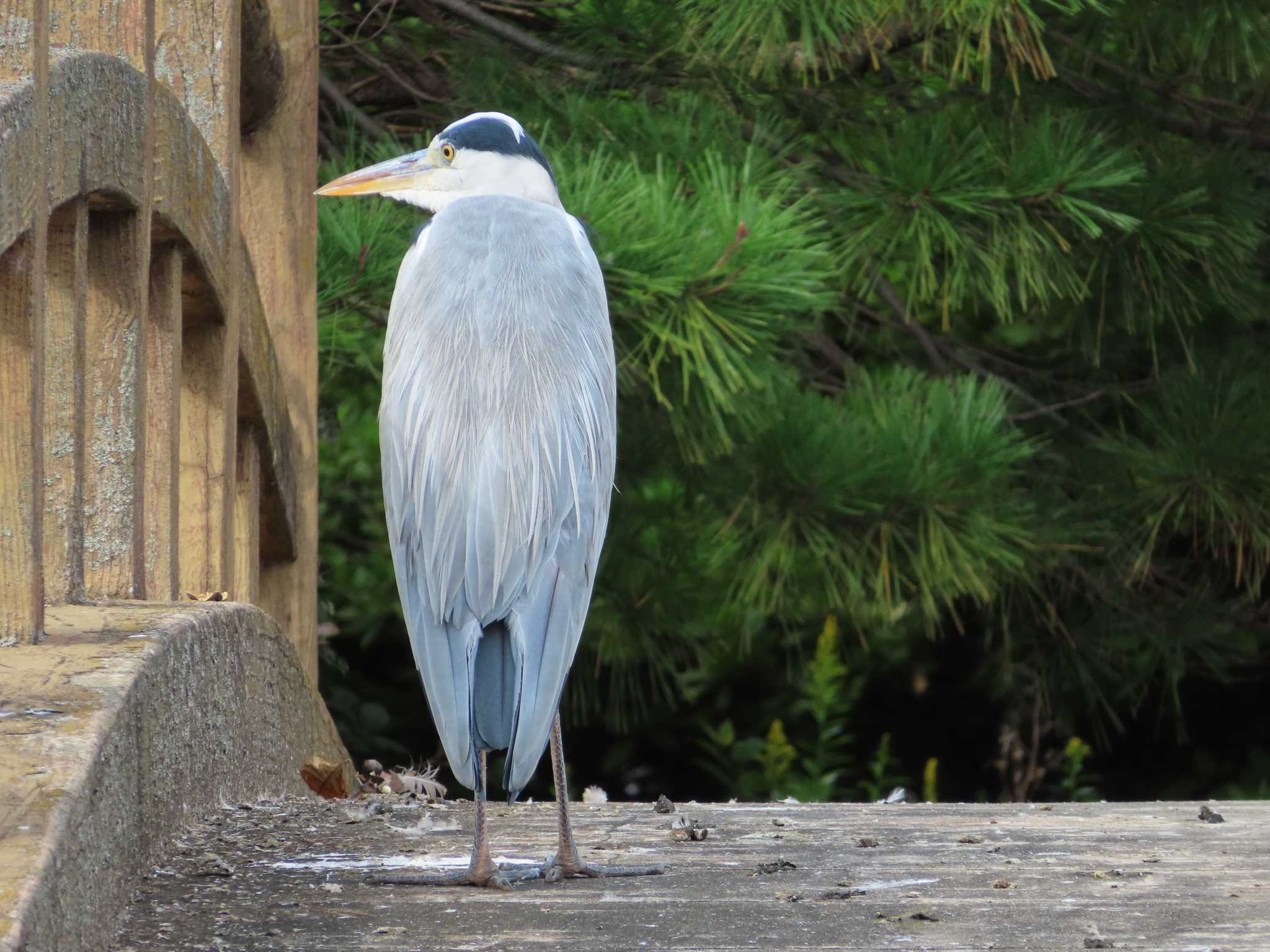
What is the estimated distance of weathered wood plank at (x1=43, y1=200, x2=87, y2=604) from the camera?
1672mm

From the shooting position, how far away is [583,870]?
6.05ft

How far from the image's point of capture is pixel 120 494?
1.93 m

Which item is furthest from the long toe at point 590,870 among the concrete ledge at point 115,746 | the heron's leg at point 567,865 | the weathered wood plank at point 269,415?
the weathered wood plank at point 269,415

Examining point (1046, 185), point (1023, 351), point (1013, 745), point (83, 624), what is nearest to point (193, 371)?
point (83, 624)

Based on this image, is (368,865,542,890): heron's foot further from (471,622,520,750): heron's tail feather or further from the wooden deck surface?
(471,622,520,750): heron's tail feather

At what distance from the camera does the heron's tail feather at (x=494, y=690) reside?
175 centimetres

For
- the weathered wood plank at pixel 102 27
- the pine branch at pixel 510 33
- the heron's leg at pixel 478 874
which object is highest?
the pine branch at pixel 510 33

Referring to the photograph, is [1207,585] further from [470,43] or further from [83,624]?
[83,624]

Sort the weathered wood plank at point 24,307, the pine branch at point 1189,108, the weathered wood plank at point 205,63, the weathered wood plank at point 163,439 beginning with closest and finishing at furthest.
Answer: the weathered wood plank at point 24,307 < the weathered wood plank at point 163,439 < the weathered wood plank at point 205,63 < the pine branch at point 1189,108

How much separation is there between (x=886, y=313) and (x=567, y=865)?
8.18ft

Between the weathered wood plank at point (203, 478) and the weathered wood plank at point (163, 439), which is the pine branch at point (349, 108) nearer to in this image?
the weathered wood plank at point (203, 478)

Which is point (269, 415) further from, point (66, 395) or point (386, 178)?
point (66, 395)

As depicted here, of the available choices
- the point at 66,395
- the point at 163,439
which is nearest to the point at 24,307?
the point at 66,395

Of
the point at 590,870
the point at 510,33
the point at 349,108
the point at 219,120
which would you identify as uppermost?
the point at 510,33
